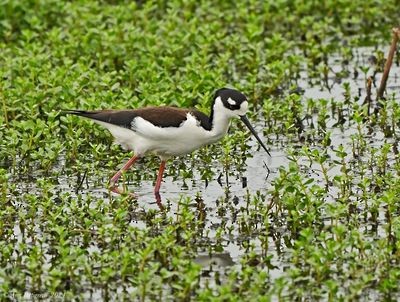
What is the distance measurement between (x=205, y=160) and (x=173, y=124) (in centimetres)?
130

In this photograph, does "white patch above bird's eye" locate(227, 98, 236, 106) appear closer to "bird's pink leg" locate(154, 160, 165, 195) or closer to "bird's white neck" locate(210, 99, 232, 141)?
"bird's white neck" locate(210, 99, 232, 141)

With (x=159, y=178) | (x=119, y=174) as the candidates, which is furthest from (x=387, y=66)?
(x=119, y=174)

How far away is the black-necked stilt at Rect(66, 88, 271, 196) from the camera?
10.4m

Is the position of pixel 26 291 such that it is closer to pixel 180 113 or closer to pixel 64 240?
pixel 64 240

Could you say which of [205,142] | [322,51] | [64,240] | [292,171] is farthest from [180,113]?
[322,51]

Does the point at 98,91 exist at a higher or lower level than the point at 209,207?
higher

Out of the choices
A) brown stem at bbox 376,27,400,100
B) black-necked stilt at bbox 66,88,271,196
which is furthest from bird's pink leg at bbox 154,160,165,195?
brown stem at bbox 376,27,400,100

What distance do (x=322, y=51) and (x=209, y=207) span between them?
5.36 m

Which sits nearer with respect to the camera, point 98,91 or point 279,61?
point 98,91

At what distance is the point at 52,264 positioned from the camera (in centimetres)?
890

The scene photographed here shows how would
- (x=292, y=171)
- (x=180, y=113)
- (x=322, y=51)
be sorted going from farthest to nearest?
(x=322, y=51), (x=180, y=113), (x=292, y=171)

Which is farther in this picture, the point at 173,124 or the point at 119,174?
the point at 119,174

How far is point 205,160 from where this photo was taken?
1165 cm

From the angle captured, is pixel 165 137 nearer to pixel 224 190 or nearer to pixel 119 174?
pixel 119 174
